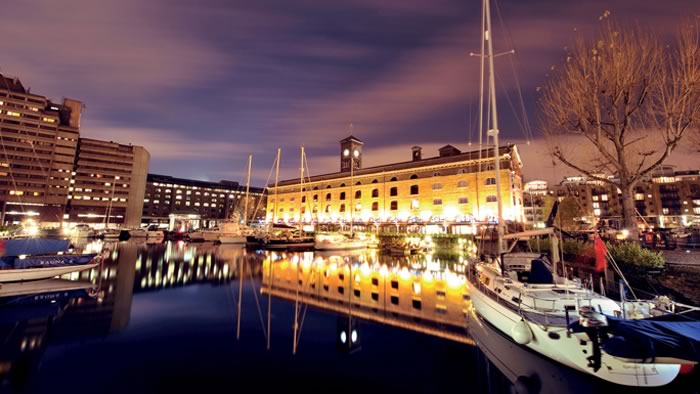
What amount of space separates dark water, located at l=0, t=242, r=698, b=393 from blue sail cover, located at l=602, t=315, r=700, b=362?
1.53m

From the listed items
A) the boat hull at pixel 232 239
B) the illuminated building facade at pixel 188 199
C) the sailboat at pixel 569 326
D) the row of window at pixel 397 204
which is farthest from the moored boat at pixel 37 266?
the illuminated building facade at pixel 188 199

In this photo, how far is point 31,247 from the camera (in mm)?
14398

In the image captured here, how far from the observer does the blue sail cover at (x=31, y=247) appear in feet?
45.0

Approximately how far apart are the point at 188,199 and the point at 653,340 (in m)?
154

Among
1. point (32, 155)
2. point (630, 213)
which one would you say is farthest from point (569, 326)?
point (32, 155)

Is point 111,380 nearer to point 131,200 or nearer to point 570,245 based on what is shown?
point 570,245

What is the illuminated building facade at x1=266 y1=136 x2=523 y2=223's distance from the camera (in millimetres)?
45219

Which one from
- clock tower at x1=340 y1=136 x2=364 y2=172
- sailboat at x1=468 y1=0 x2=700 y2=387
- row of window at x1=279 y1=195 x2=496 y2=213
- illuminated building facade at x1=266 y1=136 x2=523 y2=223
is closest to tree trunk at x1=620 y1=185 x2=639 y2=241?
sailboat at x1=468 y1=0 x2=700 y2=387

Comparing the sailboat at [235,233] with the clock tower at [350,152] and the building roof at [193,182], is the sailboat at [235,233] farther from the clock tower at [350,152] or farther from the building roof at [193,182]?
the building roof at [193,182]

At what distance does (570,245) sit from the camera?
20.8 metres

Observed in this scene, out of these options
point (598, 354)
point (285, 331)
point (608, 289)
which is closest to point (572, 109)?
point (608, 289)

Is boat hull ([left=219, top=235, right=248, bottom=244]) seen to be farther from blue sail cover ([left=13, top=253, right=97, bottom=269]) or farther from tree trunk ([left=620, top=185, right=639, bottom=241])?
tree trunk ([left=620, top=185, right=639, bottom=241])

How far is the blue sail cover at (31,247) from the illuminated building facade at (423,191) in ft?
82.0

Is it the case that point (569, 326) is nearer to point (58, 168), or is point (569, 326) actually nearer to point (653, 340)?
point (653, 340)
